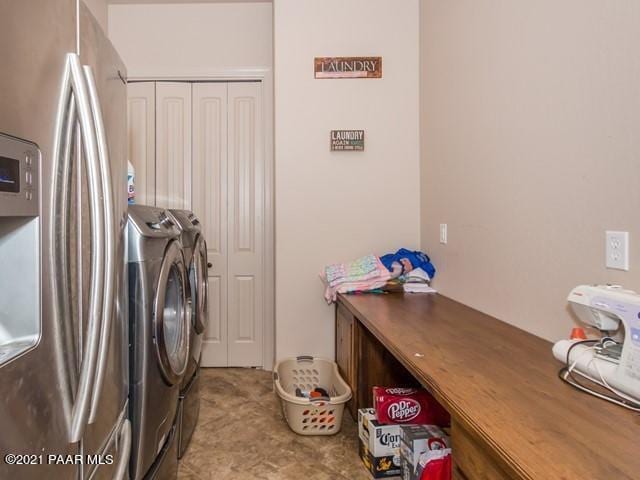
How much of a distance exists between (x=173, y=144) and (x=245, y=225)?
34.8 inches

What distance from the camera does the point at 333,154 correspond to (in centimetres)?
279

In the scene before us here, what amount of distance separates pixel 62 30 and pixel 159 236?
2.42ft

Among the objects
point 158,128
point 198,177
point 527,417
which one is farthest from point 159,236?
point 158,128

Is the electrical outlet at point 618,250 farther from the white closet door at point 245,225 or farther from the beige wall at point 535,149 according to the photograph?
the white closet door at point 245,225

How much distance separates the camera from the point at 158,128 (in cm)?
321

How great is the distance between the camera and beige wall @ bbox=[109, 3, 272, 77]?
3158mm

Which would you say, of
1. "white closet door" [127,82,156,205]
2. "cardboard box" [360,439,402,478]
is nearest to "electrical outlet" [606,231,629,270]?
"cardboard box" [360,439,402,478]

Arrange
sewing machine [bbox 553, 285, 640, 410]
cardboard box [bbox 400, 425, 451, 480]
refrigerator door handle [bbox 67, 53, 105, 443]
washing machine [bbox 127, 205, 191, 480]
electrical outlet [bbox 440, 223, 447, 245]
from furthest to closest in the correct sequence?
electrical outlet [bbox 440, 223, 447, 245] < cardboard box [bbox 400, 425, 451, 480] < washing machine [bbox 127, 205, 191, 480] < sewing machine [bbox 553, 285, 640, 410] < refrigerator door handle [bbox 67, 53, 105, 443]

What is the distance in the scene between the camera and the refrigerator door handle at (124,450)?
1152mm

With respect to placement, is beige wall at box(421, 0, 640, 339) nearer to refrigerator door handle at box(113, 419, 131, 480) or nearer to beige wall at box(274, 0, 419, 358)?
beige wall at box(274, 0, 419, 358)

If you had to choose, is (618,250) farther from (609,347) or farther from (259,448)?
(259,448)

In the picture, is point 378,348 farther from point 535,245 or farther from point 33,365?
point 33,365

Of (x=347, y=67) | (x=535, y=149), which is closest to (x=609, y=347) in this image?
(x=535, y=149)

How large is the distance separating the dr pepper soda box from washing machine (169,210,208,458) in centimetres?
95
